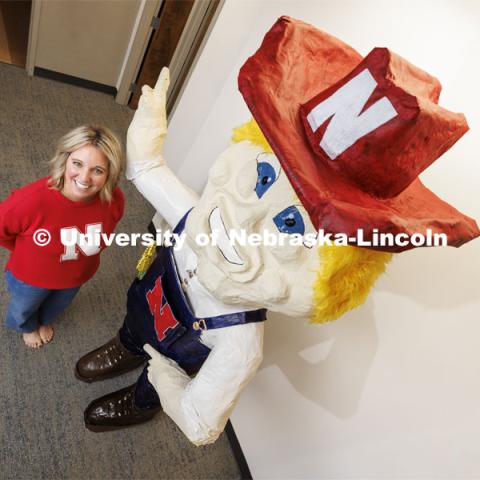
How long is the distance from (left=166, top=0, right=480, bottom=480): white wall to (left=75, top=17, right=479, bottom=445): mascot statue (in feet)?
1.07

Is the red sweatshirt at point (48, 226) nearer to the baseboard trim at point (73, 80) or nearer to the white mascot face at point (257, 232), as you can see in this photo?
the white mascot face at point (257, 232)

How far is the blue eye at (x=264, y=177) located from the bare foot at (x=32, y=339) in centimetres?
134

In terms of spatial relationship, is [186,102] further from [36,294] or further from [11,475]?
[11,475]

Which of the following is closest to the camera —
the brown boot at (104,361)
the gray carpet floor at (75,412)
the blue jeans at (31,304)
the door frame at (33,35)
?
the blue jeans at (31,304)

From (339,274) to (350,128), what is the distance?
1.08 feet

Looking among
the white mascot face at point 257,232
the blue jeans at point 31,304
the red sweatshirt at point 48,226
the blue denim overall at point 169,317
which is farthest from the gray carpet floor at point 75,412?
the white mascot face at point 257,232

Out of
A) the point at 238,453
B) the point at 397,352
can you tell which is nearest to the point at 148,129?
the point at 397,352

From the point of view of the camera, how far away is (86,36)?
9.34ft

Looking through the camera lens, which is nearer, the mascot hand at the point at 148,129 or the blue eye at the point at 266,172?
the blue eye at the point at 266,172

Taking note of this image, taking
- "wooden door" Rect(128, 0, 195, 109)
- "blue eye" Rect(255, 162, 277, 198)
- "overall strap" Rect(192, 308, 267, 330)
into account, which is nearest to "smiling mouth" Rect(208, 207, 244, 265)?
"blue eye" Rect(255, 162, 277, 198)

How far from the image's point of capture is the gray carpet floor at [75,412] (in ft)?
5.18

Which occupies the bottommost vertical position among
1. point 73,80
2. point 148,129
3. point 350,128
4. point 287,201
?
point 73,80

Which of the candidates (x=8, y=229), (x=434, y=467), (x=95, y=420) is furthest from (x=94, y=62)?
(x=434, y=467)

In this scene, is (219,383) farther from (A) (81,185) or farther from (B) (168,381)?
(A) (81,185)
